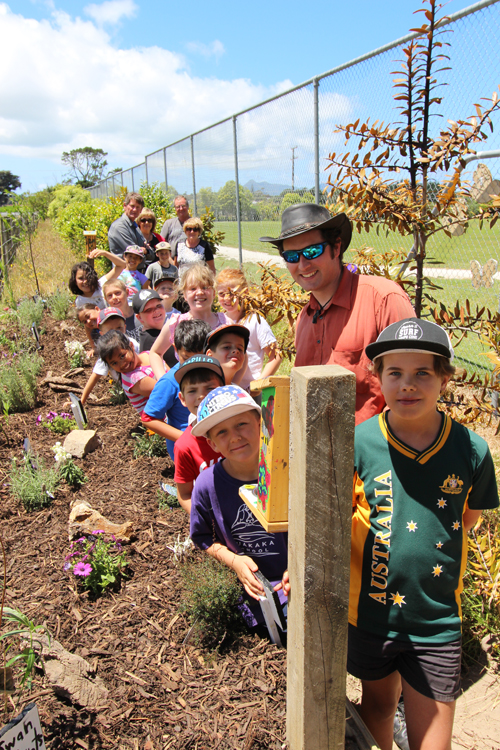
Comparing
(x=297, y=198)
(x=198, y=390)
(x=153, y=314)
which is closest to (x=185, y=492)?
(x=198, y=390)

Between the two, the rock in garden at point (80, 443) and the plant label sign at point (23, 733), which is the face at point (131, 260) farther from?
the plant label sign at point (23, 733)

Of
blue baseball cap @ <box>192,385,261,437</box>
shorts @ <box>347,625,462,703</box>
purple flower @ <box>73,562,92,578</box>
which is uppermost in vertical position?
blue baseball cap @ <box>192,385,261,437</box>

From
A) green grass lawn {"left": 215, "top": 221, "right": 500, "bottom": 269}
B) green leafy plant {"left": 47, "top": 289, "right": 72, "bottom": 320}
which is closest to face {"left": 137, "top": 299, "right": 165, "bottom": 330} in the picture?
green grass lawn {"left": 215, "top": 221, "right": 500, "bottom": 269}

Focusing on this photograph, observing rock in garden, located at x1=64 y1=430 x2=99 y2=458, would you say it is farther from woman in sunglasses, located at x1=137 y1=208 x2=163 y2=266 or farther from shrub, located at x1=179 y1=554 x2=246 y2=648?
woman in sunglasses, located at x1=137 y1=208 x2=163 y2=266

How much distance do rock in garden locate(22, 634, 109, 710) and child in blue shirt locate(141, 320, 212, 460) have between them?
1.56 m

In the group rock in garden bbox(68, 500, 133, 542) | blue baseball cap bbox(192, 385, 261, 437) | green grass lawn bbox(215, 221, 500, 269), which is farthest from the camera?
green grass lawn bbox(215, 221, 500, 269)

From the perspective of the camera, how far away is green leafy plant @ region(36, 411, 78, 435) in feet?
16.8

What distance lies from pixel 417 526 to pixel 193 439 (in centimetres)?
138

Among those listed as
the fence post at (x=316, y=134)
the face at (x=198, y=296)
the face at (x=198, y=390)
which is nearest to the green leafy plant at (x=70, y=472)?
the face at (x=198, y=296)

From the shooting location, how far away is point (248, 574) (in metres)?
1.83

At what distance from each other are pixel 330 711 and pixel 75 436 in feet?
12.9

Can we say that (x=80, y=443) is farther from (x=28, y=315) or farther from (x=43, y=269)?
(x=43, y=269)

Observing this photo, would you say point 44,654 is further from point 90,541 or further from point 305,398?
point 305,398

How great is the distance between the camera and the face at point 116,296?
17.5ft
